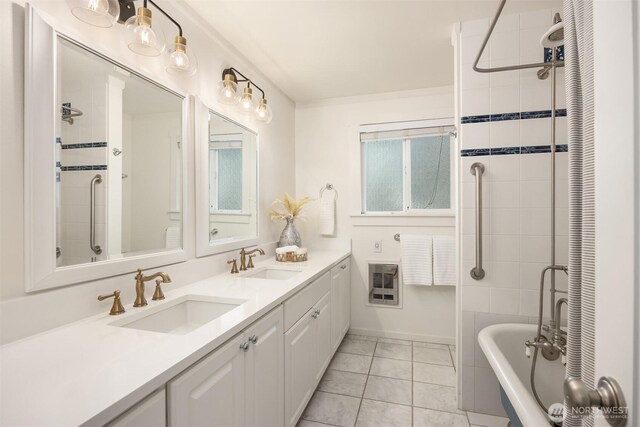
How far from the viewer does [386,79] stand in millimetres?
2604

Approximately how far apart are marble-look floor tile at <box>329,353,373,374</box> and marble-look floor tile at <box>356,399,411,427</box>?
15.3 inches

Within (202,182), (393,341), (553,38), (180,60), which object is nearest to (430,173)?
(553,38)

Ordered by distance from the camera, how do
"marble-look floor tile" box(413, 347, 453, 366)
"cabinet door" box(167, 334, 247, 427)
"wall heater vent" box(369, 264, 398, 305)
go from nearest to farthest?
"cabinet door" box(167, 334, 247, 427), "marble-look floor tile" box(413, 347, 453, 366), "wall heater vent" box(369, 264, 398, 305)

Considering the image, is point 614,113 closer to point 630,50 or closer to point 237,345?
point 630,50

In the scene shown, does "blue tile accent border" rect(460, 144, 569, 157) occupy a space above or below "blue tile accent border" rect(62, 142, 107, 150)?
above

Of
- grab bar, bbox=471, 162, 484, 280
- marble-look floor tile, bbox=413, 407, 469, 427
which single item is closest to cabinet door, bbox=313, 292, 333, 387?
marble-look floor tile, bbox=413, 407, 469, 427

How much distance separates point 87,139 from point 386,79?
226cm

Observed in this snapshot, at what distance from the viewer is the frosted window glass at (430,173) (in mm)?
2820

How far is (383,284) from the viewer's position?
294 cm

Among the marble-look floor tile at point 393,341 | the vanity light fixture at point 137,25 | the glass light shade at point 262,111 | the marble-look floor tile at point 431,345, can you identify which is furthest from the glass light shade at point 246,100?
the marble-look floor tile at point 431,345

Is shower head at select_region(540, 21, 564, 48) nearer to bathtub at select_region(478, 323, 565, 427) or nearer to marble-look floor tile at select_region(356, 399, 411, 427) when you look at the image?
bathtub at select_region(478, 323, 565, 427)

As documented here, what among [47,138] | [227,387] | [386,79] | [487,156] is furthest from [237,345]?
[386,79]

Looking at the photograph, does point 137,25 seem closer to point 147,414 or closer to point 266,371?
point 147,414

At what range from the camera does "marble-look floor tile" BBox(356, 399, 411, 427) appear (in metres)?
1.73
